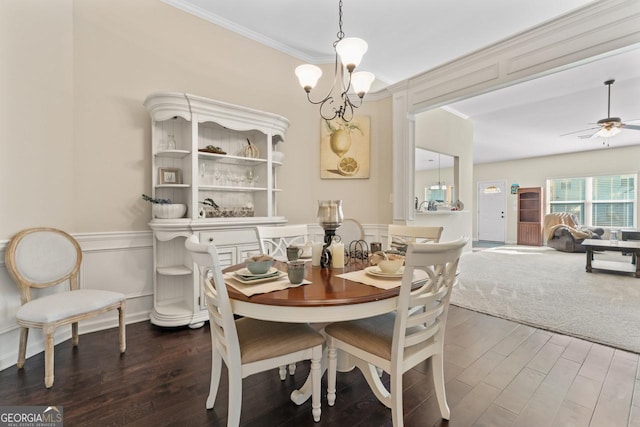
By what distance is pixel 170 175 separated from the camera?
9.44 feet

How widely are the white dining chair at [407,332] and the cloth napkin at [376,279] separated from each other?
0.07 meters

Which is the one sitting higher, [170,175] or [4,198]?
[170,175]

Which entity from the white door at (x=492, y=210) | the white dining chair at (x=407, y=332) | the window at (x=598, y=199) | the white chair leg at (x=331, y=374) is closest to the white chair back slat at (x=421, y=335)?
the white dining chair at (x=407, y=332)

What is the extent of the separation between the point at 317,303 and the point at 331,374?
0.67 metres

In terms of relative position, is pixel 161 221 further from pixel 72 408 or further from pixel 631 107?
pixel 631 107

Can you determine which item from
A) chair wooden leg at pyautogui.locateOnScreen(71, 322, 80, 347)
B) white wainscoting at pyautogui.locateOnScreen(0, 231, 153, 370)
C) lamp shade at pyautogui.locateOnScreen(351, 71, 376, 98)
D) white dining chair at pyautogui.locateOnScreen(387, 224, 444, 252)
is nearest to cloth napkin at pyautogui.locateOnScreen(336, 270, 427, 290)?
white dining chair at pyautogui.locateOnScreen(387, 224, 444, 252)

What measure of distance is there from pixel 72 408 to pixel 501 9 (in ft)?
15.3

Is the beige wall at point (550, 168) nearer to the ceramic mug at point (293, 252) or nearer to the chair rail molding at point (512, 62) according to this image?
the chair rail molding at point (512, 62)

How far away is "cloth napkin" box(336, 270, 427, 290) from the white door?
9.83 m

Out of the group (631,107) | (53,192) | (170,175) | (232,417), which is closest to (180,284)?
(170,175)

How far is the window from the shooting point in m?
7.71

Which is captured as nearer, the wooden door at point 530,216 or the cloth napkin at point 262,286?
the cloth napkin at point 262,286

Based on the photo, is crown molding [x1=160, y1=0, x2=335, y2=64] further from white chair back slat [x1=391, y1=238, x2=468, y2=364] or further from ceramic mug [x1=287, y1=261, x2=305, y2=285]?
white chair back slat [x1=391, y1=238, x2=468, y2=364]

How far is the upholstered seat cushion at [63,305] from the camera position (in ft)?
6.02
